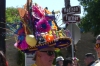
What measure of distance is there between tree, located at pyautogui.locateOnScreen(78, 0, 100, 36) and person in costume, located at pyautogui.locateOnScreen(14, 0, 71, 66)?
11.3 m

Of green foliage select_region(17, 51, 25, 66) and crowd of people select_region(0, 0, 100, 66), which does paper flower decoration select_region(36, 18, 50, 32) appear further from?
green foliage select_region(17, 51, 25, 66)

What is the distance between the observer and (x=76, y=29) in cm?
952

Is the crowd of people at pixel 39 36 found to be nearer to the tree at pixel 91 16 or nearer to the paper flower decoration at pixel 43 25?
the paper flower decoration at pixel 43 25

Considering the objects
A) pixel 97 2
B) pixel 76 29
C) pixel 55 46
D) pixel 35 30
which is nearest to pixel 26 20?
pixel 35 30

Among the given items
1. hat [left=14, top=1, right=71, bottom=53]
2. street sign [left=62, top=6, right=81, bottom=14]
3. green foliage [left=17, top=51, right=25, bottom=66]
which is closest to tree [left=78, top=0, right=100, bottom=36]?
green foliage [left=17, top=51, right=25, bottom=66]

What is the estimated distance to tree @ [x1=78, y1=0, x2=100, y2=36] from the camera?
1555 cm

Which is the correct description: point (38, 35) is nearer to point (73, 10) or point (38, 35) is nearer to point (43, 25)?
point (43, 25)

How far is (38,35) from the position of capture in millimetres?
4223

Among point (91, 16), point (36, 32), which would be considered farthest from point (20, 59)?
point (36, 32)

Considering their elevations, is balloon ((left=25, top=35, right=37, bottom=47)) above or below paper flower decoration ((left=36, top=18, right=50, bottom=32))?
below

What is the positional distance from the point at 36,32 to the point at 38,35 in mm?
47

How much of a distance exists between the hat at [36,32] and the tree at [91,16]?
11.3 m

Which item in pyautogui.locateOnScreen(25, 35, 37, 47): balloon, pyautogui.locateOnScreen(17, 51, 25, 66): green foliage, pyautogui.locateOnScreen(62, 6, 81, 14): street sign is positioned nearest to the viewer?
pyautogui.locateOnScreen(25, 35, 37, 47): balloon

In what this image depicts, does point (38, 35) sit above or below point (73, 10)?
below
